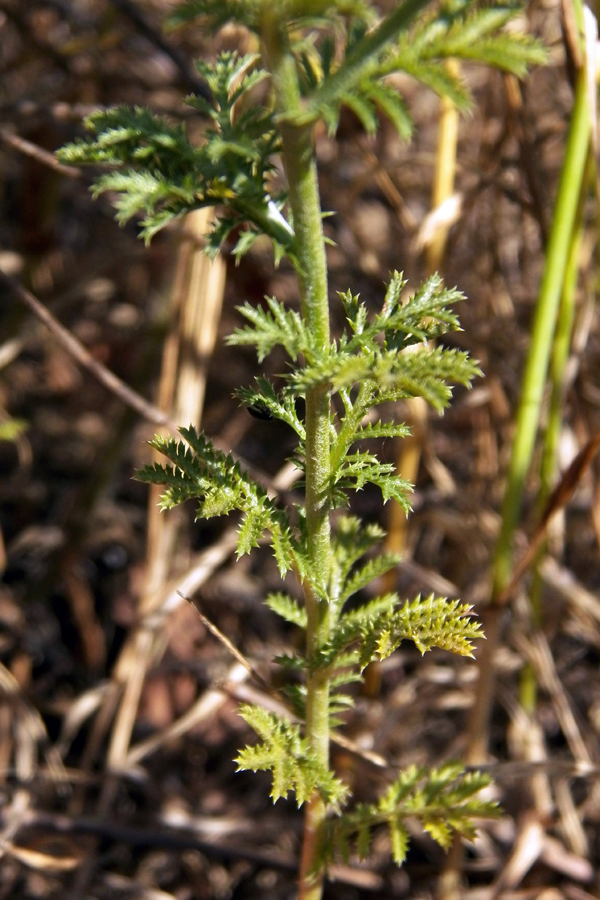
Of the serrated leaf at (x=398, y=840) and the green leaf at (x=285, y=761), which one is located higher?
the green leaf at (x=285, y=761)

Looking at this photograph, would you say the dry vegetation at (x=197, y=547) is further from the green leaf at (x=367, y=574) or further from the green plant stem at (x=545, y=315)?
the green leaf at (x=367, y=574)

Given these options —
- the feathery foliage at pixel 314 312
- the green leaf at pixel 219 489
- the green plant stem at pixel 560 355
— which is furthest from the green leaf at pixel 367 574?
the green plant stem at pixel 560 355

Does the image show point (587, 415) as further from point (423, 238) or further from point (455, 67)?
point (455, 67)

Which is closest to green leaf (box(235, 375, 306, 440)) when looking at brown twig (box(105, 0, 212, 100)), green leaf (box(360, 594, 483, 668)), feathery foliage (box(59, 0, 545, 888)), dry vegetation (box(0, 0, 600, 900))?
feathery foliage (box(59, 0, 545, 888))

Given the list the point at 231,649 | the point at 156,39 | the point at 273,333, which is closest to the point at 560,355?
the point at 231,649

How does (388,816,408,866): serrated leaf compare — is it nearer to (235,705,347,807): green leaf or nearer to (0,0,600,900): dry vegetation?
(235,705,347,807): green leaf
